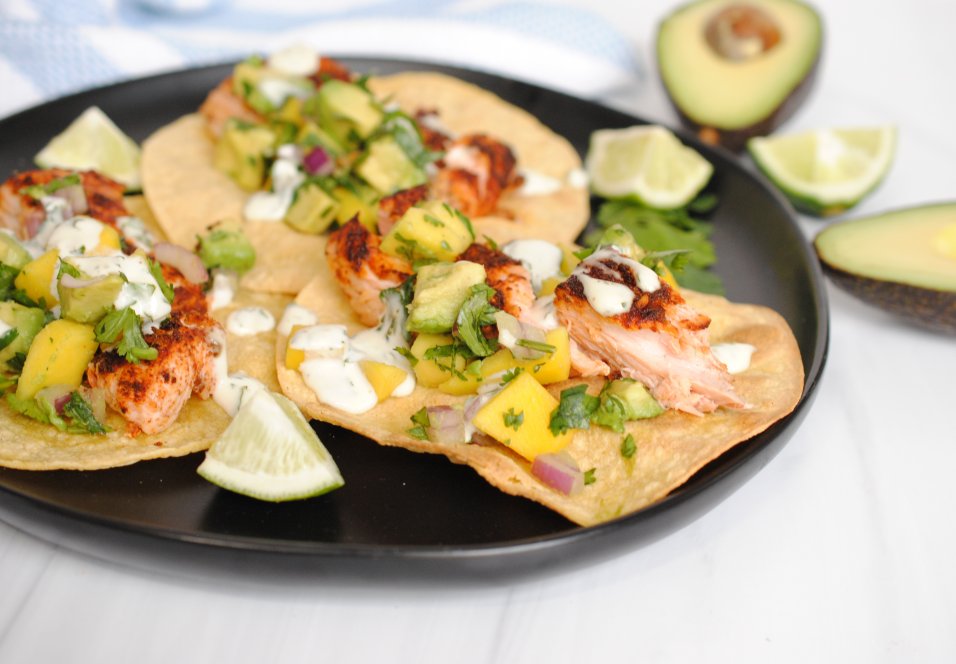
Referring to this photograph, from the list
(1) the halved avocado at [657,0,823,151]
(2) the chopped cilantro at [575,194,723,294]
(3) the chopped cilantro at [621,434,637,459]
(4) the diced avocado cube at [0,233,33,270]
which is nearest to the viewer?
(3) the chopped cilantro at [621,434,637,459]

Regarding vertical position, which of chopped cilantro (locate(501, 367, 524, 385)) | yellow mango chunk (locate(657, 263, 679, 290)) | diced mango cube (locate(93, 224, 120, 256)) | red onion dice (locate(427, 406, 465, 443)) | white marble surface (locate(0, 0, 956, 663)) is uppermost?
yellow mango chunk (locate(657, 263, 679, 290))

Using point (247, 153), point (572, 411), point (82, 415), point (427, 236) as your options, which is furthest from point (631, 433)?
point (247, 153)

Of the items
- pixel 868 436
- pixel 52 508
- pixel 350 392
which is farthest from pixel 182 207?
pixel 868 436

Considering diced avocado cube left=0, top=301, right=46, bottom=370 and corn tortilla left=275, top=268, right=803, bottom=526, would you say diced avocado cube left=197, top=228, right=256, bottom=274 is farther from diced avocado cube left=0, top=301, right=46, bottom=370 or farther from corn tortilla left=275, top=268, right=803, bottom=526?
diced avocado cube left=0, top=301, right=46, bottom=370

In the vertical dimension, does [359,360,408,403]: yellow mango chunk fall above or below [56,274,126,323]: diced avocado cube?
below

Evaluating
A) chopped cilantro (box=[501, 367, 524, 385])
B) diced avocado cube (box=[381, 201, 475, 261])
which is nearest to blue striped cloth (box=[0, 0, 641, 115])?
diced avocado cube (box=[381, 201, 475, 261])

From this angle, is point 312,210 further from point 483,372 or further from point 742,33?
point 742,33

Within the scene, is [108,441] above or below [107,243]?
below
